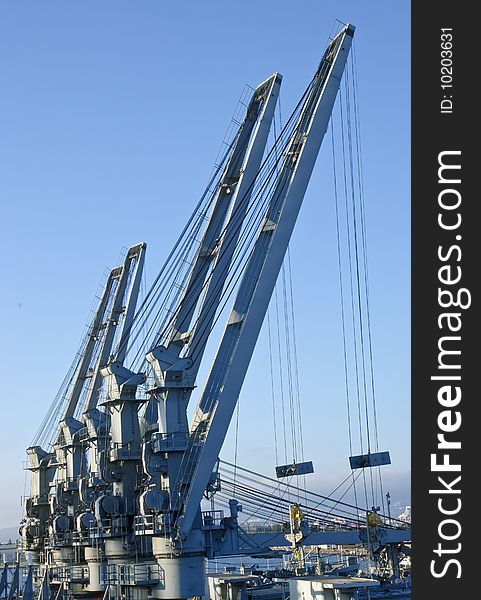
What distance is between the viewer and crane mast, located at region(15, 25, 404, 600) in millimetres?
38188

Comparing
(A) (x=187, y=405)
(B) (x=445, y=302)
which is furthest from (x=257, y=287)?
(B) (x=445, y=302)

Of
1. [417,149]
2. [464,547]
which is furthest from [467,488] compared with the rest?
[417,149]

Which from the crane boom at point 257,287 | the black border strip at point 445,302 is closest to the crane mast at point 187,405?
the crane boom at point 257,287

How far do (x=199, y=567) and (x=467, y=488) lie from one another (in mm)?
26316

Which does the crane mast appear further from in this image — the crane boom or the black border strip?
the black border strip

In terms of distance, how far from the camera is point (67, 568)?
5269 centimetres

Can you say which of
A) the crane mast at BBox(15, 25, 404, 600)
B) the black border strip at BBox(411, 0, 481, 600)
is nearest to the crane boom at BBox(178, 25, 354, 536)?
the crane mast at BBox(15, 25, 404, 600)

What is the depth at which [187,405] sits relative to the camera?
39.9 metres

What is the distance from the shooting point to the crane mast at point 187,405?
125 feet

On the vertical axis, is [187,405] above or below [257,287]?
below

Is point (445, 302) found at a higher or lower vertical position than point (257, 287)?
lower

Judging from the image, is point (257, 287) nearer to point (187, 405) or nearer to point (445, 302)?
point (187, 405)

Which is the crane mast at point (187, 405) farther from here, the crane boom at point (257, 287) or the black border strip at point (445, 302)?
the black border strip at point (445, 302)

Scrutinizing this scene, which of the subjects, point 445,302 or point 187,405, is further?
point 187,405
